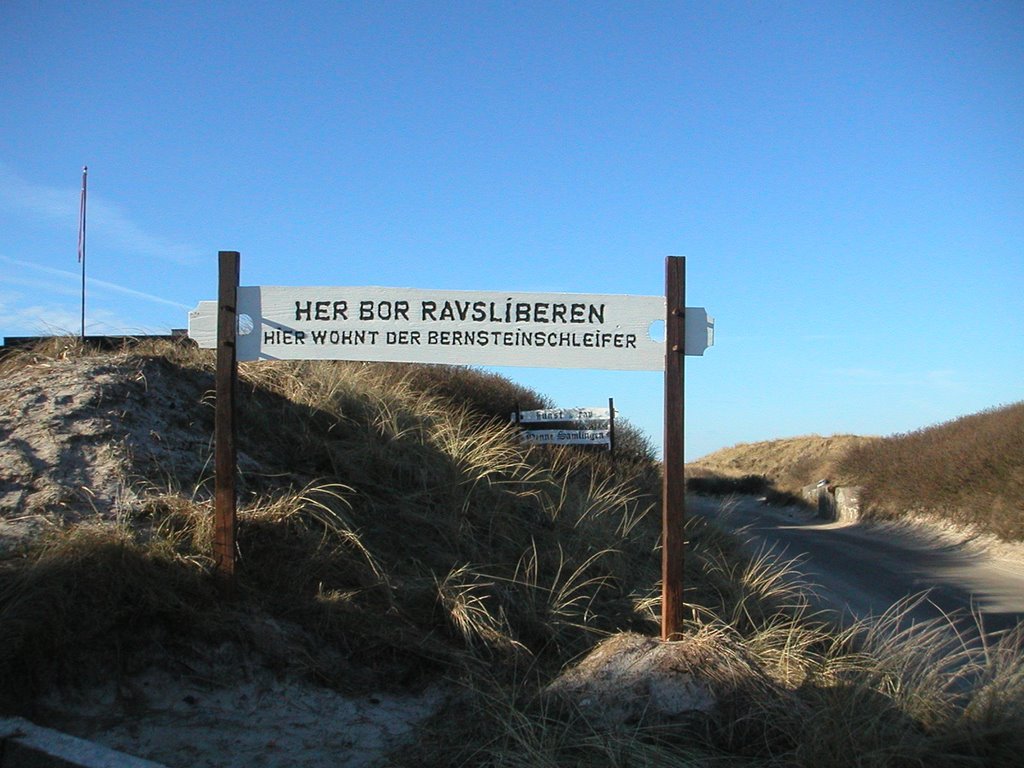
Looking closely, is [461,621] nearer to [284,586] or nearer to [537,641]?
[537,641]

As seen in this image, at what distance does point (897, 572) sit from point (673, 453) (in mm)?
8994

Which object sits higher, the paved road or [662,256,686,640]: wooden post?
[662,256,686,640]: wooden post

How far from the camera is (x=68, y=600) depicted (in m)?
4.26

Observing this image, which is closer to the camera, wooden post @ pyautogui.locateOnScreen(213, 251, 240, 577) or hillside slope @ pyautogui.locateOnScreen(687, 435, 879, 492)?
wooden post @ pyautogui.locateOnScreen(213, 251, 240, 577)

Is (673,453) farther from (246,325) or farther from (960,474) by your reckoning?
(960,474)

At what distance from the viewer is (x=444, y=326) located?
5453mm

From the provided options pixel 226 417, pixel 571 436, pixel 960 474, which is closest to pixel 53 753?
pixel 226 417

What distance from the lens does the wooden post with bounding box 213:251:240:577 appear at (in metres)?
5.00

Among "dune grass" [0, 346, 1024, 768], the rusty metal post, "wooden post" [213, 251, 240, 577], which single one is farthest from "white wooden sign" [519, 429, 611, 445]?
"wooden post" [213, 251, 240, 577]

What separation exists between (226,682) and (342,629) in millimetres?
740

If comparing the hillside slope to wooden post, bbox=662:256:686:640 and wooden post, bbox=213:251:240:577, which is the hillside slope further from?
wooden post, bbox=213:251:240:577

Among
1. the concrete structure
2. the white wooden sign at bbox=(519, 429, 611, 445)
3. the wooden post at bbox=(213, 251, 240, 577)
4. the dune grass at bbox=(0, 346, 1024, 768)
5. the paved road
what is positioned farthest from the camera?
the white wooden sign at bbox=(519, 429, 611, 445)

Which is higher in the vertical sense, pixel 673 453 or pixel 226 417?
pixel 226 417

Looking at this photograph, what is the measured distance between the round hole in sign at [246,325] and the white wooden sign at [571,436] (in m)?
7.36
